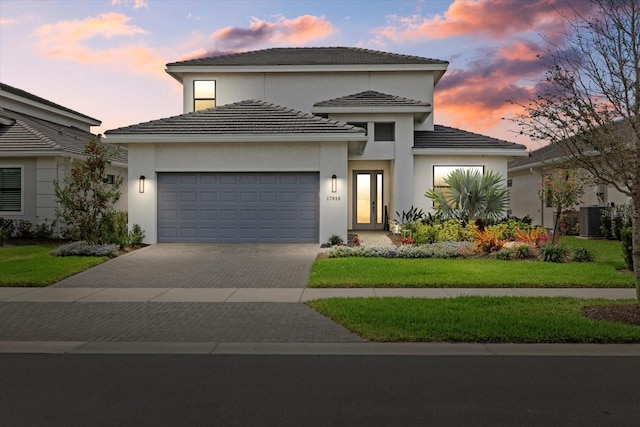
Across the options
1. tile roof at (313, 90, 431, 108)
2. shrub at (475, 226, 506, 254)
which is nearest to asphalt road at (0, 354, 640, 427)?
shrub at (475, 226, 506, 254)

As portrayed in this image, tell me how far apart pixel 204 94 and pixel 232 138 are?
8465mm

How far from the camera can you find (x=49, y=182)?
852 inches

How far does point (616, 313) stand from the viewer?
888 cm

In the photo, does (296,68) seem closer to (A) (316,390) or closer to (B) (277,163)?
(B) (277,163)

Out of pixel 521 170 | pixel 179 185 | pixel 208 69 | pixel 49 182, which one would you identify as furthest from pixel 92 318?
pixel 521 170

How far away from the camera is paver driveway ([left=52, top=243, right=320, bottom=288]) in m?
12.5

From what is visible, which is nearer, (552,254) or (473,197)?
(552,254)

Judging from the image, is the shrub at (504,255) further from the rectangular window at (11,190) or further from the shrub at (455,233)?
the rectangular window at (11,190)

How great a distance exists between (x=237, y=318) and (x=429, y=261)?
24.9ft

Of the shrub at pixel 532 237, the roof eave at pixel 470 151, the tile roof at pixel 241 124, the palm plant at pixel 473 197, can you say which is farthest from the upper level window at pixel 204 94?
the shrub at pixel 532 237

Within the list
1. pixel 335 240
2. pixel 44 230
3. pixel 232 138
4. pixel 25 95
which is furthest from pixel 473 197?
pixel 25 95

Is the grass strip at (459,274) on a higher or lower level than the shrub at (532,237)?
lower

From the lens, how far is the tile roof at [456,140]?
23.5m

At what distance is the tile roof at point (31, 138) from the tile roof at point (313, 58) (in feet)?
19.4
